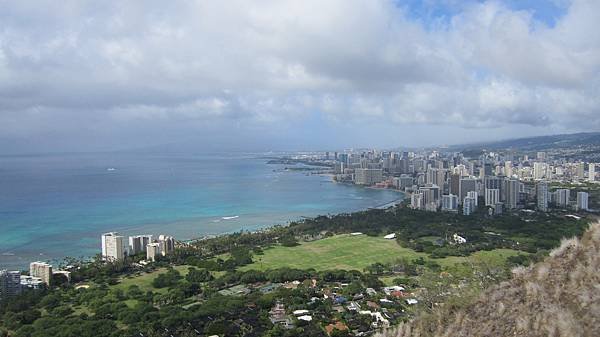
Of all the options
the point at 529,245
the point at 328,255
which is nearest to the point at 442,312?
the point at 328,255

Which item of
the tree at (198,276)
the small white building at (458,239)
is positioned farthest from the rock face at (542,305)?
the small white building at (458,239)

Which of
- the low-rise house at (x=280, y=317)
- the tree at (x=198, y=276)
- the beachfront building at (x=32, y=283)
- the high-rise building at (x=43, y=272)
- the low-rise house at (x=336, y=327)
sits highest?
the high-rise building at (x=43, y=272)

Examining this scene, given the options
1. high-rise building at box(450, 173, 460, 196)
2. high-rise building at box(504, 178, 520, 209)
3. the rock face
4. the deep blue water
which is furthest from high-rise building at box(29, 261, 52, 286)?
high-rise building at box(450, 173, 460, 196)

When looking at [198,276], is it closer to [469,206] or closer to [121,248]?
[121,248]

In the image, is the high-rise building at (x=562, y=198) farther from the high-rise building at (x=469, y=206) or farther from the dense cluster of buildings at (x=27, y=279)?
the dense cluster of buildings at (x=27, y=279)

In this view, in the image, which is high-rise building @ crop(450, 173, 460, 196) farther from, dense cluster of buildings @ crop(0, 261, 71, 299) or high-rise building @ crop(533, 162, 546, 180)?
dense cluster of buildings @ crop(0, 261, 71, 299)

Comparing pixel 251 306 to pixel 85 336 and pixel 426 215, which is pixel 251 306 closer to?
pixel 85 336
